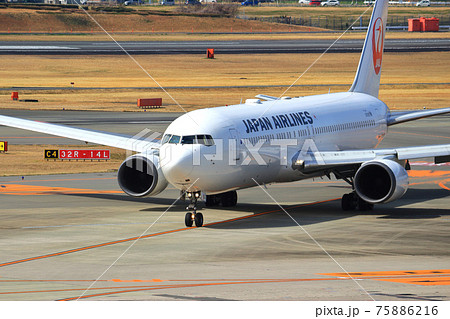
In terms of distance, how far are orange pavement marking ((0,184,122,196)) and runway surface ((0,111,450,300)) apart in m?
0.05

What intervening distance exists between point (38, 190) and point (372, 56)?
20.9m

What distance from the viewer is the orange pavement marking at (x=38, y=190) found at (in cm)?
4444

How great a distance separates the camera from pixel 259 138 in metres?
37.8

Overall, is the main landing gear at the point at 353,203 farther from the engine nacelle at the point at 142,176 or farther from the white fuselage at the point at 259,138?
the engine nacelle at the point at 142,176

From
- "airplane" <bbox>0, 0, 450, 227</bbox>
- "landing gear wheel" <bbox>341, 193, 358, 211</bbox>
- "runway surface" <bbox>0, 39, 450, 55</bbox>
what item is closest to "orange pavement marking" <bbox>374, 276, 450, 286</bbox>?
"airplane" <bbox>0, 0, 450, 227</bbox>

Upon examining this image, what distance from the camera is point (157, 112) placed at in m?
83.1

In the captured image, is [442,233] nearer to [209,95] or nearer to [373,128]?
[373,128]

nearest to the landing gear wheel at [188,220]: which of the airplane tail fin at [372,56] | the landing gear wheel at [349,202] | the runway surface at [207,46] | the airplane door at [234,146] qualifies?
the airplane door at [234,146]

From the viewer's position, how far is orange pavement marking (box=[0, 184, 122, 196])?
44.4 metres

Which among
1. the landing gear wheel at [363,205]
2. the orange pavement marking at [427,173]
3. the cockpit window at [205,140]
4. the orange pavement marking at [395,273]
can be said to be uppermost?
the cockpit window at [205,140]

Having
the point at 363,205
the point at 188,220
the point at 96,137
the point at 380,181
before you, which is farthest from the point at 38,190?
the point at 380,181

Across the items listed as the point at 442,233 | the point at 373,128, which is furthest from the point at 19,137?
the point at 442,233

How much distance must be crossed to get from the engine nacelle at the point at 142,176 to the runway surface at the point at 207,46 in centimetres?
9287

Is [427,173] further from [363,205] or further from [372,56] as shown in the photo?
[363,205]
